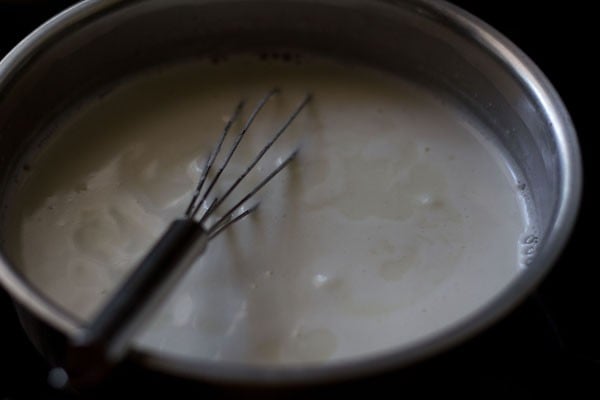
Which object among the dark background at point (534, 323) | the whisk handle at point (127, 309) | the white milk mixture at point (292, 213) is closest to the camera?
the whisk handle at point (127, 309)

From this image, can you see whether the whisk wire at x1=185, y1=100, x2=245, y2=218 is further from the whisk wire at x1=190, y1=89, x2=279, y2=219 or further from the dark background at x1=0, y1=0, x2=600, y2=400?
the dark background at x1=0, y1=0, x2=600, y2=400

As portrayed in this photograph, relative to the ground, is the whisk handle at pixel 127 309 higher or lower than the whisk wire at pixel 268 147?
lower

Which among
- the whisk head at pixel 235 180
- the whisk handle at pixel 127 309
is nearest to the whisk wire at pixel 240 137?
the whisk head at pixel 235 180

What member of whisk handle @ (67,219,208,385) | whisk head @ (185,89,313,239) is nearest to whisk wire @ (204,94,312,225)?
whisk head @ (185,89,313,239)

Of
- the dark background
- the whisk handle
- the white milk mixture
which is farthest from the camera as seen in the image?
the white milk mixture

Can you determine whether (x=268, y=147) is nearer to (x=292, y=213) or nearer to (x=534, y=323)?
(x=292, y=213)

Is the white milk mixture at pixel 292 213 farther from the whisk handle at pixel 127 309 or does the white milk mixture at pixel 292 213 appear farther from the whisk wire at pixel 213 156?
the whisk handle at pixel 127 309
